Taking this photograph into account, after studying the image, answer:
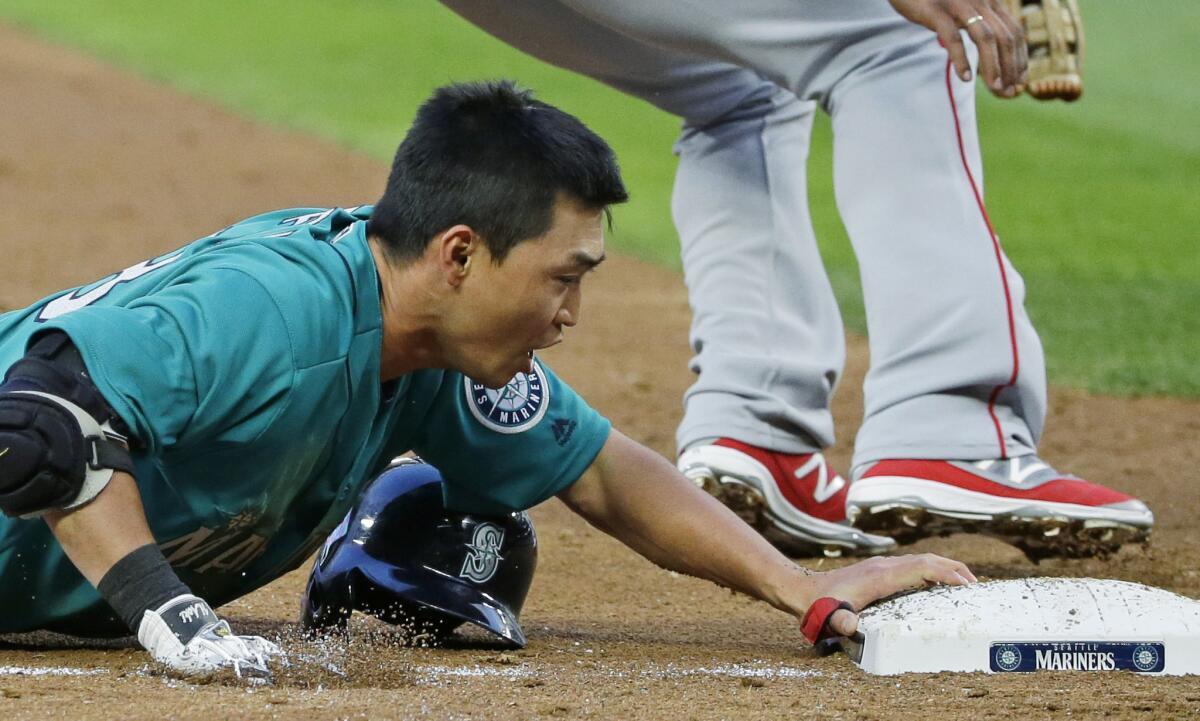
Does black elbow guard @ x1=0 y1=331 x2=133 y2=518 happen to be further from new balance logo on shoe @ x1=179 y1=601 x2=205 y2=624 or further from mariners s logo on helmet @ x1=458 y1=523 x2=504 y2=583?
mariners s logo on helmet @ x1=458 y1=523 x2=504 y2=583

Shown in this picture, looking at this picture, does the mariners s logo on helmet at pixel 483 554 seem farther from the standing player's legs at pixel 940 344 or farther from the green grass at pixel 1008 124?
the green grass at pixel 1008 124

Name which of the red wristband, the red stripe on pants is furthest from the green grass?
the red wristband

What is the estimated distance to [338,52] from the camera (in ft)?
66.2

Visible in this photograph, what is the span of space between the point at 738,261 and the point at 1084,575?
111 centimetres

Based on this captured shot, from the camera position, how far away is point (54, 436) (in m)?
2.47

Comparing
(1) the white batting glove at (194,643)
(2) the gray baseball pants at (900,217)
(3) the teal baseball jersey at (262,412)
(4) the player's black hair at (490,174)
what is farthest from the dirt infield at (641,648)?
(4) the player's black hair at (490,174)

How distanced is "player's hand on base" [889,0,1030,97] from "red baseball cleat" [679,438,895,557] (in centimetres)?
101

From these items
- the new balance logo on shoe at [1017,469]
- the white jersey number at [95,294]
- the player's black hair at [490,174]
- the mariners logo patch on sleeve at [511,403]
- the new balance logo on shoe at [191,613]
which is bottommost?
the new balance logo on shoe at [191,613]

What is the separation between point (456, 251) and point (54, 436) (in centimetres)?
66

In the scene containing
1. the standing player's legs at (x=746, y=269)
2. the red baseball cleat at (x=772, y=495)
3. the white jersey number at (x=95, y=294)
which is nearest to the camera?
the white jersey number at (x=95, y=294)

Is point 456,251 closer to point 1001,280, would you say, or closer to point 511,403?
point 511,403

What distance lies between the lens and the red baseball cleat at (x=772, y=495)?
4.02 m

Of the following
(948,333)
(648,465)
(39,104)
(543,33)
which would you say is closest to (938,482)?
(948,333)

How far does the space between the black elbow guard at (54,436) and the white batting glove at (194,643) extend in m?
0.20
